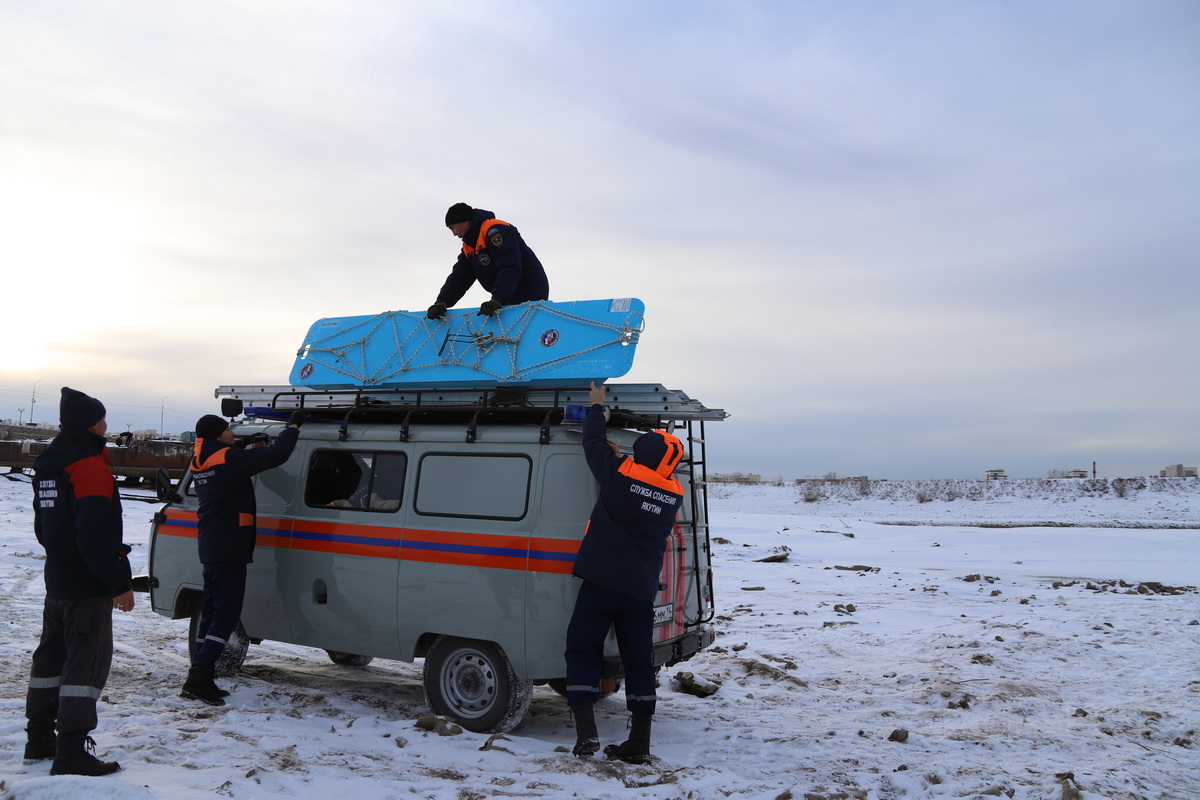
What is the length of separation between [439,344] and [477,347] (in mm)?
381

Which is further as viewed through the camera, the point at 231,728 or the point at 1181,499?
the point at 1181,499

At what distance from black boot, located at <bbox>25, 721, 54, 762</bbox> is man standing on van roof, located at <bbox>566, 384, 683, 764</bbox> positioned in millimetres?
3032

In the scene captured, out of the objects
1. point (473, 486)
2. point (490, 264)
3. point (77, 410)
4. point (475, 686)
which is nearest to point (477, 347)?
point (490, 264)

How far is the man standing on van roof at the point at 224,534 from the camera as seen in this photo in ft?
20.1

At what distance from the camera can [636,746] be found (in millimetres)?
5145

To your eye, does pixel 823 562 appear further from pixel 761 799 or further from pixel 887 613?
pixel 761 799

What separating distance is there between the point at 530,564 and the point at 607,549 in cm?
61

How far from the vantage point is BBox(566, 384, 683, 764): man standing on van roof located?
5.16m

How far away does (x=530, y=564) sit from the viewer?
5.46 metres

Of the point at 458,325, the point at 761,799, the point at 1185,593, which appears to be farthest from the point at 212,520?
the point at 1185,593

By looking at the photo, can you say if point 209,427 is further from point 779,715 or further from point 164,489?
point 779,715

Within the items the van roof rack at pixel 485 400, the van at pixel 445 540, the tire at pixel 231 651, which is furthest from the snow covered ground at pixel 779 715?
the van roof rack at pixel 485 400

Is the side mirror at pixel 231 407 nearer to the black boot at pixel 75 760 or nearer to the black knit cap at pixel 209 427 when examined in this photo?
the black knit cap at pixel 209 427

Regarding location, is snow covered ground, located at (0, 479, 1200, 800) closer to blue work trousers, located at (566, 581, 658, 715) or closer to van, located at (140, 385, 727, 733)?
blue work trousers, located at (566, 581, 658, 715)
